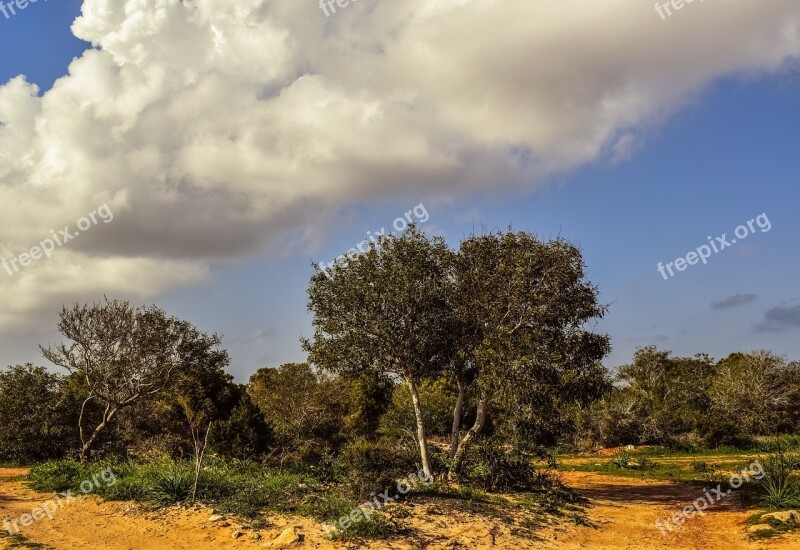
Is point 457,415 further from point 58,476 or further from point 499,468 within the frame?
point 58,476

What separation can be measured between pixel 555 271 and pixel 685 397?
33734 millimetres

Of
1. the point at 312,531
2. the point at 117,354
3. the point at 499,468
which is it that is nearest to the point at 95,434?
the point at 117,354

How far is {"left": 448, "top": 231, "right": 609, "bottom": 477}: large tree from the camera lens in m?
19.3

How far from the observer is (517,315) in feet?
66.2

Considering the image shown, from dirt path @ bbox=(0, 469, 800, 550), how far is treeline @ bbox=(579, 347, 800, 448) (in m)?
20.7

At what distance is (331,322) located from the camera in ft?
68.3

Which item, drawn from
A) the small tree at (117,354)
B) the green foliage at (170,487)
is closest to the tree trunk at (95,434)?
the small tree at (117,354)

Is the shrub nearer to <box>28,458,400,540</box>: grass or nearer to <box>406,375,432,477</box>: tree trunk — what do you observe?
<box>28,458,400,540</box>: grass

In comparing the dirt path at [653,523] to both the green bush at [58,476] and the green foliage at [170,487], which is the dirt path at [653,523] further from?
the green bush at [58,476]

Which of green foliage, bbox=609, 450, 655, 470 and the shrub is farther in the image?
green foliage, bbox=609, 450, 655, 470

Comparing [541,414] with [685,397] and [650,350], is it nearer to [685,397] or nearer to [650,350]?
[685,397]

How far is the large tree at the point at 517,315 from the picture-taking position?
1930cm

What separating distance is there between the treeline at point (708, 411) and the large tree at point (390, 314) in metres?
23.1

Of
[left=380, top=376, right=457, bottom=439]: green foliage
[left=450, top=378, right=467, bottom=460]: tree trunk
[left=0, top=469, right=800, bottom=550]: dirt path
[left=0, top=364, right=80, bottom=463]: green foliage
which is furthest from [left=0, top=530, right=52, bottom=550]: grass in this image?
[left=380, top=376, right=457, bottom=439]: green foliage
